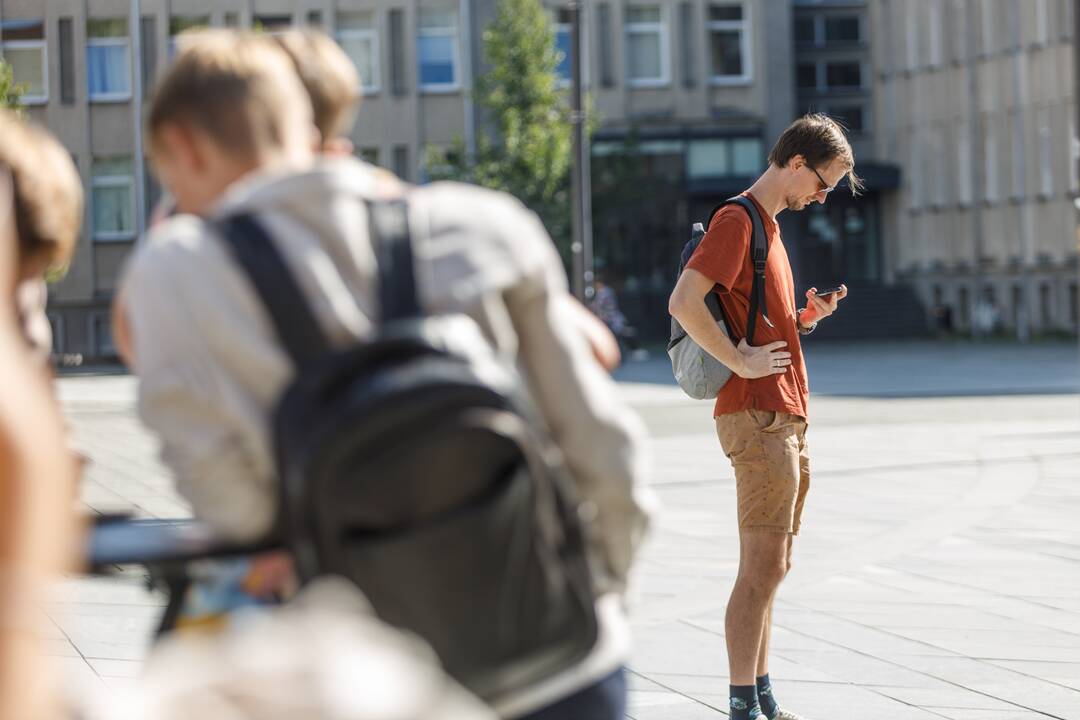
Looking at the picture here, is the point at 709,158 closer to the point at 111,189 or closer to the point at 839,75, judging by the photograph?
the point at 839,75

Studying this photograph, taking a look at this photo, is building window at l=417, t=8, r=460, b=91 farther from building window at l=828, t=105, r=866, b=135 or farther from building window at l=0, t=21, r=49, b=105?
building window at l=828, t=105, r=866, b=135

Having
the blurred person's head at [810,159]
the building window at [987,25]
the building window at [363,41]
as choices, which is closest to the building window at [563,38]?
the building window at [363,41]

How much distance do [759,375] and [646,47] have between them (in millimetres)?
47440

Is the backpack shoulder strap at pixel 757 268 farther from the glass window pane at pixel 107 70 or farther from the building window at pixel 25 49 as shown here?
the glass window pane at pixel 107 70

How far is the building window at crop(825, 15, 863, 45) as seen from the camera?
58219 millimetres

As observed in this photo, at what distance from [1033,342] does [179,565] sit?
1738 inches

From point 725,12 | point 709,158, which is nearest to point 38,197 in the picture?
point 709,158

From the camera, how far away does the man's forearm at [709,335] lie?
5566 mm

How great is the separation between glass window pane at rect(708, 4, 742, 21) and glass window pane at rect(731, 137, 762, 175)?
12.5 ft

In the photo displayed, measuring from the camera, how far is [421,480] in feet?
7.04

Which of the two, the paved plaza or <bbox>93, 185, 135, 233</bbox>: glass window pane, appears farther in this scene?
<bbox>93, 185, 135, 233</bbox>: glass window pane

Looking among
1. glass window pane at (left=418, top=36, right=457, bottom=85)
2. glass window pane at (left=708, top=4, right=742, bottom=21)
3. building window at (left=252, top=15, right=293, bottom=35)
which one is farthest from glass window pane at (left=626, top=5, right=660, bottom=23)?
building window at (left=252, top=15, right=293, bottom=35)

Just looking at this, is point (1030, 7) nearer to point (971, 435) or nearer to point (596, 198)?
point (596, 198)

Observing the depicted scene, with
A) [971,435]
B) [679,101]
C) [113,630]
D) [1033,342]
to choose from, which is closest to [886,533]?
[113,630]
